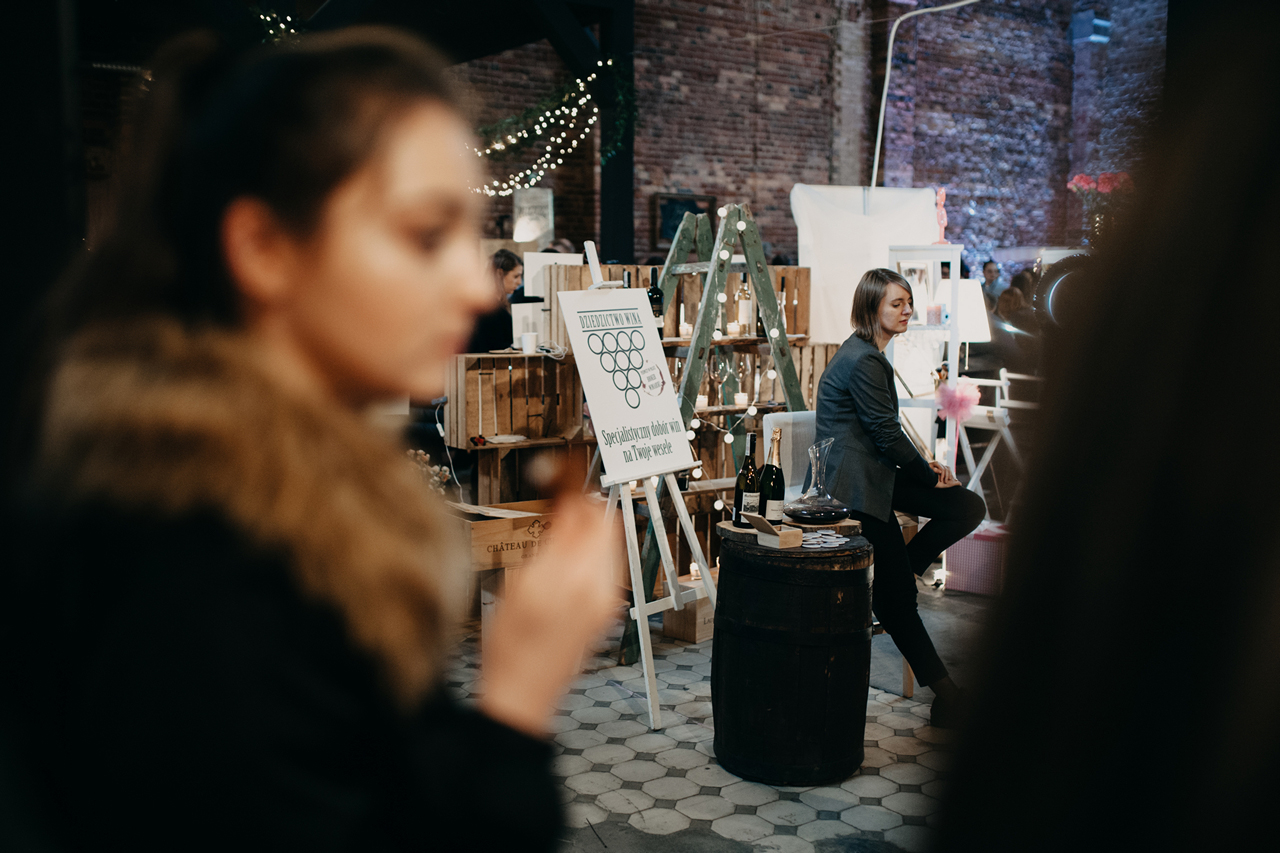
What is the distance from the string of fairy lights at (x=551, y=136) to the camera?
863 centimetres

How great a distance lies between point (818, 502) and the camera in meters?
3.42

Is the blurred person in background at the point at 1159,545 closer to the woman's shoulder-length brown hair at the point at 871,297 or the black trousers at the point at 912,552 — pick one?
the black trousers at the point at 912,552

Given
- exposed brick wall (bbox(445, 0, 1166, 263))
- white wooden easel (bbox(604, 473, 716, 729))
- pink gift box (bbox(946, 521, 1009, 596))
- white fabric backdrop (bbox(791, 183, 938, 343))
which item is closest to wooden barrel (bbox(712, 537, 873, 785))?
white wooden easel (bbox(604, 473, 716, 729))

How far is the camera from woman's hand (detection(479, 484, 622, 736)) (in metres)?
0.68

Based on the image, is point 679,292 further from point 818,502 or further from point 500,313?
point 818,502

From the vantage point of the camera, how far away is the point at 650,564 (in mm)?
4172

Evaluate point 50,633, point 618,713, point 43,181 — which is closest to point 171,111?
point 50,633

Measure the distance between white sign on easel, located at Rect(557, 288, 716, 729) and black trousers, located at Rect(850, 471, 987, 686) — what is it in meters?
0.68

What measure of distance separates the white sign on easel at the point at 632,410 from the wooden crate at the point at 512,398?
0.94 m

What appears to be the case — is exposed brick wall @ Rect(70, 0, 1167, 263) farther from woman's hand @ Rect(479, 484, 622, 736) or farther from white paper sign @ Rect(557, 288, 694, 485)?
woman's hand @ Rect(479, 484, 622, 736)

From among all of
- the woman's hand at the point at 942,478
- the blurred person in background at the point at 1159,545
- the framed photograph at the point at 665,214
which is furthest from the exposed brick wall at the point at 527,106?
the blurred person in background at the point at 1159,545

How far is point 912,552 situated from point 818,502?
31.5 inches

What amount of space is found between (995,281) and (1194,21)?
38.3ft

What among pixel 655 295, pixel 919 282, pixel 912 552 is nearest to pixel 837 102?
pixel 919 282
